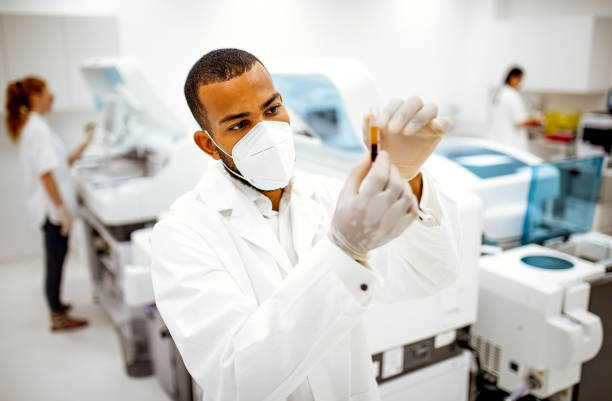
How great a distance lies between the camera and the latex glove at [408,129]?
82 cm

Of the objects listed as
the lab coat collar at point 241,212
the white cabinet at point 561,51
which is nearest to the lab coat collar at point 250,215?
the lab coat collar at point 241,212

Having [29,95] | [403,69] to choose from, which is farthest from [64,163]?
[403,69]

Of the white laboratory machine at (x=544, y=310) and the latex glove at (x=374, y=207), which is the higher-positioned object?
the latex glove at (x=374, y=207)

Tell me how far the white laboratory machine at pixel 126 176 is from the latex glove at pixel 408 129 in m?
1.89

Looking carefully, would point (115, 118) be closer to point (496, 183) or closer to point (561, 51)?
point (496, 183)

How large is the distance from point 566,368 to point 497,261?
1.47 feet

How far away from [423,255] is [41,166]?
296cm

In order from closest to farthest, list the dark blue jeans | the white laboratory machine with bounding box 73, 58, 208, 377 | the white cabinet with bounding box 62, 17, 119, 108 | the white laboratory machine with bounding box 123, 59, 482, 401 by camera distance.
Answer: the white laboratory machine with bounding box 123, 59, 482, 401, the white laboratory machine with bounding box 73, 58, 208, 377, the dark blue jeans, the white cabinet with bounding box 62, 17, 119, 108

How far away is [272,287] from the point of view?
106cm

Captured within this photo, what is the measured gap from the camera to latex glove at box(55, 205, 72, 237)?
3.34m

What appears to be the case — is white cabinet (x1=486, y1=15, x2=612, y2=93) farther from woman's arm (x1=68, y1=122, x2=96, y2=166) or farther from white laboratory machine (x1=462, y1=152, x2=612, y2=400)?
woman's arm (x1=68, y1=122, x2=96, y2=166)

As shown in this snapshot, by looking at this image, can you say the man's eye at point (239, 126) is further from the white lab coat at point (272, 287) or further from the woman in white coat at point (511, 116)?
the woman in white coat at point (511, 116)

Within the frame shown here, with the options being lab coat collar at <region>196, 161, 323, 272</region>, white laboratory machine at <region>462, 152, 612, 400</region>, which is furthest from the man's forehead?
white laboratory machine at <region>462, 152, 612, 400</region>

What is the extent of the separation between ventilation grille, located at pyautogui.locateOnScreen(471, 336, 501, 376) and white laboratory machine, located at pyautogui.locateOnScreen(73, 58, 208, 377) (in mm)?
1614
